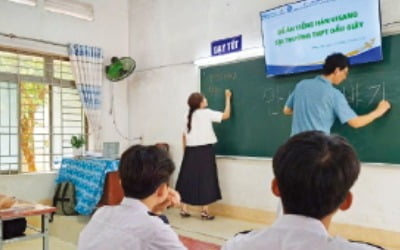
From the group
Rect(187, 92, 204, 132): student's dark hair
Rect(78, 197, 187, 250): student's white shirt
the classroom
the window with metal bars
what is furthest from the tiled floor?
Rect(78, 197, 187, 250): student's white shirt

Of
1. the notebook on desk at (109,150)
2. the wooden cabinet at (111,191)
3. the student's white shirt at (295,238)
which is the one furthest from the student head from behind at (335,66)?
the notebook on desk at (109,150)

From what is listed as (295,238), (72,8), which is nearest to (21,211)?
(295,238)

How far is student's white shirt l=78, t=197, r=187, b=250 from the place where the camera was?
1146mm

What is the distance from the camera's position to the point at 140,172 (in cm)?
131

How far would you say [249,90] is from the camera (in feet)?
14.2

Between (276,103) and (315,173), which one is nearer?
(315,173)

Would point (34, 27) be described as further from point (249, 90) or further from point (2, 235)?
point (2, 235)

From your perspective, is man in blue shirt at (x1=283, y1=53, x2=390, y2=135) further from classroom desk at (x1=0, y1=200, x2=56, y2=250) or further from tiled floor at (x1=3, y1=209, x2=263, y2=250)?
classroom desk at (x1=0, y1=200, x2=56, y2=250)

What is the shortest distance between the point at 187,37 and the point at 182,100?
2.70 feet

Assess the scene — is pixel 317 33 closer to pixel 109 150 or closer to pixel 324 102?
pixel 324 102

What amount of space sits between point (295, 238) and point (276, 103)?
11.1 ft

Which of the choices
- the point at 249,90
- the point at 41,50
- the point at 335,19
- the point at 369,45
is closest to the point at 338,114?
the point at 369,45

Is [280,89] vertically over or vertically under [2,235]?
over

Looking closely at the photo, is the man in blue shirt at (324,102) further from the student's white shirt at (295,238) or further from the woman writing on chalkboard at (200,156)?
the student's white shirt at (295,238)
